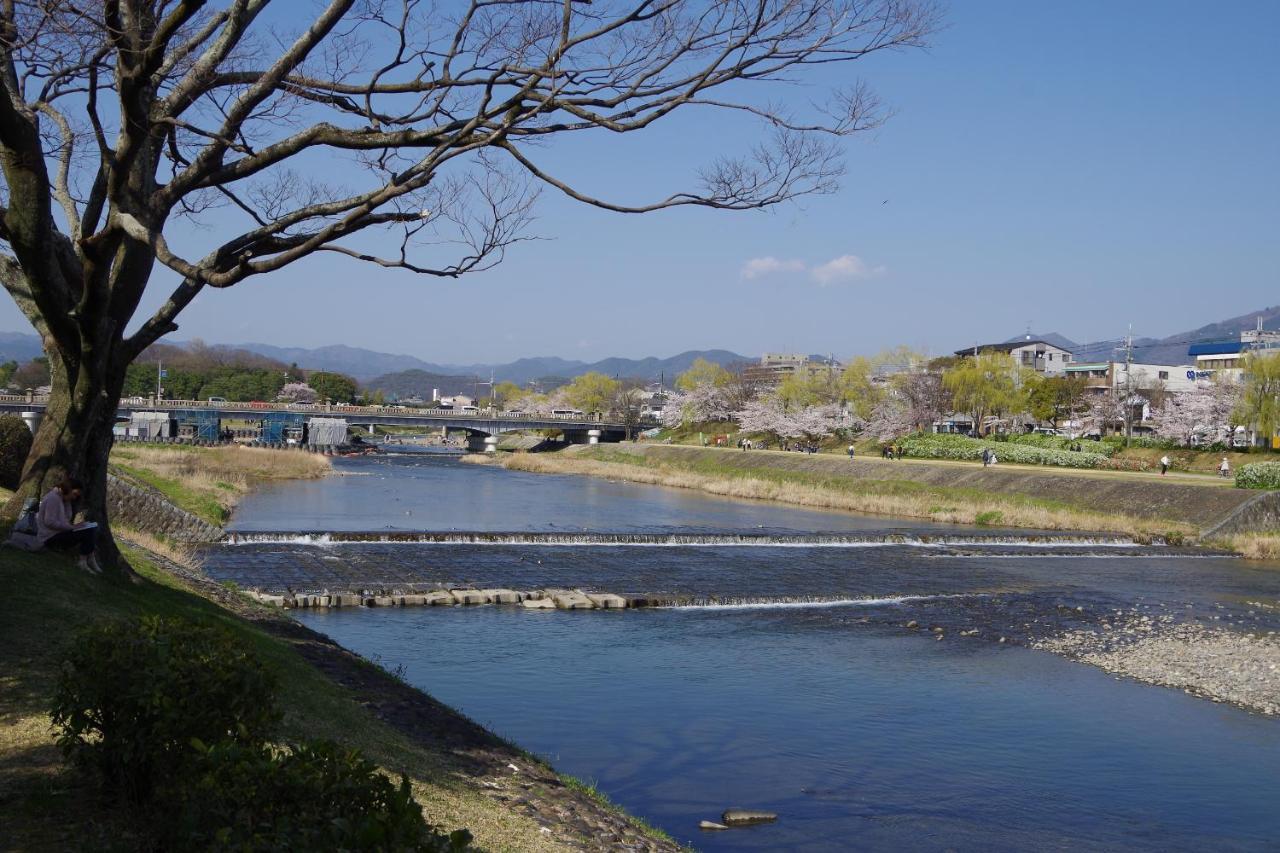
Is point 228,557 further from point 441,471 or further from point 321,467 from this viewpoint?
point 441,471

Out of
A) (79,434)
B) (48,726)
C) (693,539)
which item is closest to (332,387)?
(693,539)

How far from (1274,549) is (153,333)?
31.0 m

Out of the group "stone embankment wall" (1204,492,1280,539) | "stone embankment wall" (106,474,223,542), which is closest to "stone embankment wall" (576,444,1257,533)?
"stone embankment wall" (1204,492,1280,539)

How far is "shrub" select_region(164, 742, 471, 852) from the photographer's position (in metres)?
3.98

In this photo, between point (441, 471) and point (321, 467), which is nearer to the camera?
point (321, 467)

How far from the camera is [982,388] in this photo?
7331 centimetres

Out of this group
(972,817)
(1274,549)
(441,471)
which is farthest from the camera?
(441,471)

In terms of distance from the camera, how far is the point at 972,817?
396 inches

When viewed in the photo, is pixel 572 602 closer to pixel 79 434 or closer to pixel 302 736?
pixel 79 434

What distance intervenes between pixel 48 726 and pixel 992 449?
5335 cm

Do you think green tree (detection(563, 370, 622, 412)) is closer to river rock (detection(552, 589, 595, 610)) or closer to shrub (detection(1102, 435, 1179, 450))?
shrub (detection(1102, 435, 1179, 450))

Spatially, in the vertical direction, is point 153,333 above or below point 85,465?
above

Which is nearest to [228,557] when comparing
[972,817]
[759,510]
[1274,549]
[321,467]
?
[972,817]

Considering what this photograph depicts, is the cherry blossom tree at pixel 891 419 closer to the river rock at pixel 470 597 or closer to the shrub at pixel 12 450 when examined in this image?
the river rock at pixel 470 597
